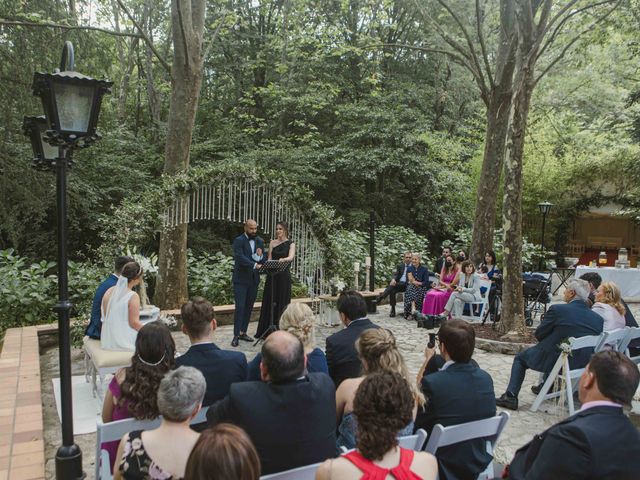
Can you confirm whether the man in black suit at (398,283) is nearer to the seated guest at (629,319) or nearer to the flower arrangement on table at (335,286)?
the flower arrangement on table at (335,286)

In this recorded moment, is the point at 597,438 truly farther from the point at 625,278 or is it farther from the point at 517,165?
the point at 625,278

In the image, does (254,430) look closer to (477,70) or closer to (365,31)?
(477,70)

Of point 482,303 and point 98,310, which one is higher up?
point 98,310

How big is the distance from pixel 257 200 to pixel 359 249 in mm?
4516

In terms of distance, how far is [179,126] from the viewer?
9.72m

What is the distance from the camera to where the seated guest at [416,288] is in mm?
9898

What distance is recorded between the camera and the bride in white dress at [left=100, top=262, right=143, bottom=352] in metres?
4.90

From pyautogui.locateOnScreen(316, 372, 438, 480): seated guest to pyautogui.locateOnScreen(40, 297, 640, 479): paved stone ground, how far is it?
2.43 m

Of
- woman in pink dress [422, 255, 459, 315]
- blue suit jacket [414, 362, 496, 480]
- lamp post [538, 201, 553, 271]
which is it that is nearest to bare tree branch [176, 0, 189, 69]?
woman in pink dress [422, 255, 459, 315]

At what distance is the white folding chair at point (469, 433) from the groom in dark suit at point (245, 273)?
4.89 m

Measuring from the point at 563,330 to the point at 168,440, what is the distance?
13.5 ft

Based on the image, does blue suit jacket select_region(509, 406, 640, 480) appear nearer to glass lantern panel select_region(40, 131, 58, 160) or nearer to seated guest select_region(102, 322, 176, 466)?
seated guest select_region(102, 322, 176, 466)

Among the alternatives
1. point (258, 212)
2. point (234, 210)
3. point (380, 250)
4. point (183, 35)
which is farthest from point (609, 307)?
point (380, 250)

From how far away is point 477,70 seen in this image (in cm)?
1005
